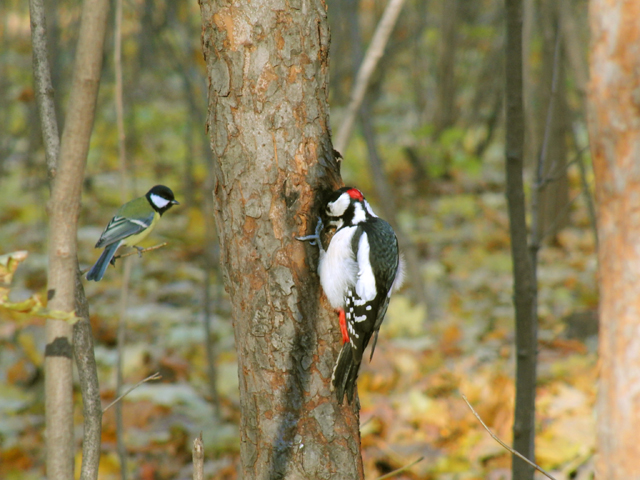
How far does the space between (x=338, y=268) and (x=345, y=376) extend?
43 centimetres

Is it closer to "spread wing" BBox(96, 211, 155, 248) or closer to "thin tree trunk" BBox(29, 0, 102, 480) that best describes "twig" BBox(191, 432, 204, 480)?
"thin tree trunk" BBox(29, 0, 102, 480)

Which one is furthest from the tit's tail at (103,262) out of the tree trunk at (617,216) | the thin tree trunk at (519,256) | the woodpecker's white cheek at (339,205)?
the tree trunk at (617,216)

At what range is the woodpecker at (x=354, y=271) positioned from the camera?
199 centimetres

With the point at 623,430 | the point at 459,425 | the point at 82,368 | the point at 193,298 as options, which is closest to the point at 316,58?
→ the point at 82,368

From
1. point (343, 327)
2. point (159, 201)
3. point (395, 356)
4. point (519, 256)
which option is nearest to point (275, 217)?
point (343, 327)

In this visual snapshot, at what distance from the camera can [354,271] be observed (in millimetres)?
2369

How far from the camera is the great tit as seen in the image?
2906mm

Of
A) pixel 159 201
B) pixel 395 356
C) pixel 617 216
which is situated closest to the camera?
pixel 617 216

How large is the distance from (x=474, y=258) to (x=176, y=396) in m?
3.60

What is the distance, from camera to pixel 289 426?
6.28 feet

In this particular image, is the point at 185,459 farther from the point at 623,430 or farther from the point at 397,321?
the point at 623,430

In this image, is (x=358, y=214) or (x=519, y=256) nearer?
(x=519, y=256)

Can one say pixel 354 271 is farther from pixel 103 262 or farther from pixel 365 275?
pixel 103 262

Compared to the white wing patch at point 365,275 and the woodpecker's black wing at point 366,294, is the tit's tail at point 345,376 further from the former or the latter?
the white wing patch at point 365,275
